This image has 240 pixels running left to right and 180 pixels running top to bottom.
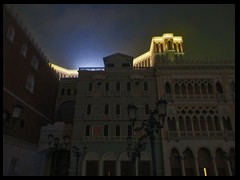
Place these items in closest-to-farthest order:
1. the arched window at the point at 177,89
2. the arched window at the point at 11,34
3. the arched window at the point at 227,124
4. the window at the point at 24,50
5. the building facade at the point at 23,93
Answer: the building facade at the point at 23,93 < the arched window at the point at 11,34 < the arched window at the point at 227,124 < the window at the point at 24,50 < the arched window at the point at 177,89

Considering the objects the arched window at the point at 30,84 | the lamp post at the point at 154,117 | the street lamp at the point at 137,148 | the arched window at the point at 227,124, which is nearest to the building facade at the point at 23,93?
the arched window at the point at 30,84

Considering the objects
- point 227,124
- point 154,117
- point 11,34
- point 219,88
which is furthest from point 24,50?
point 227,124

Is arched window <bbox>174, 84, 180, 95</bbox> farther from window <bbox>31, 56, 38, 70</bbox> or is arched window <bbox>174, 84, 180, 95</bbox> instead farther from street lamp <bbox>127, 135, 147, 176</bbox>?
window <bbox>31, 56, 38, 70</bbox>

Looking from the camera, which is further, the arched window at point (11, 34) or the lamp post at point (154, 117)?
the arched window at point (11, 34)

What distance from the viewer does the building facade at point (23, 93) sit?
16938mm

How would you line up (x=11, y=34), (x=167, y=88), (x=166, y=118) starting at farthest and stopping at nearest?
1. (x=167, y=88)
2. (x=166, y=118)
3. (x=11, y=34)

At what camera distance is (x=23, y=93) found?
64.2 feet

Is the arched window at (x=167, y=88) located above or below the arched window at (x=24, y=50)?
below

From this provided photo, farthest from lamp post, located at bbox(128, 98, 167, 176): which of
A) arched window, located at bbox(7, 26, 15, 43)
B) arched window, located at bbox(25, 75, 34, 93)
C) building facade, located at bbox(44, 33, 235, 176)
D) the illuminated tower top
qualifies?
the illuminated tower top

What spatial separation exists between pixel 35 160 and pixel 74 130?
5993 mm

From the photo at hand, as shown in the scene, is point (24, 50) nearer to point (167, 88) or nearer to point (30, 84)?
point (30, 84)

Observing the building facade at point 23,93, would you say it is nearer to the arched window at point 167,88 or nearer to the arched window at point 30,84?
the arched window at point 30,84

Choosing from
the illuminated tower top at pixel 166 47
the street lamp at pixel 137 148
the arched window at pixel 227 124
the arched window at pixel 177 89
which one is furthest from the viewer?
the illuminated tower top at pixel 166 47

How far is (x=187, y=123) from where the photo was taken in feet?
65.8
